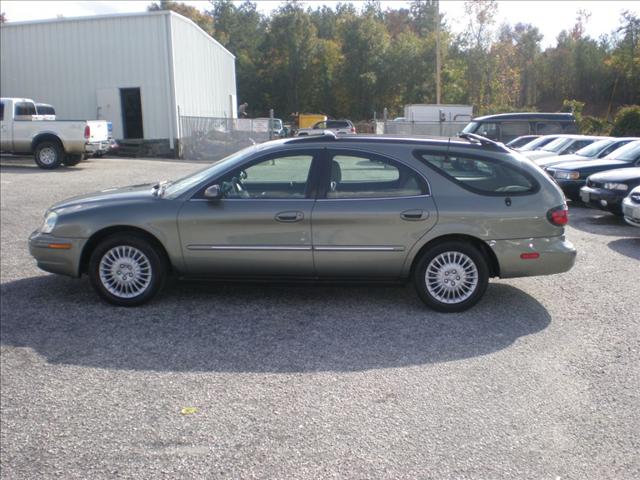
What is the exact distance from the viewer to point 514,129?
21953 mm

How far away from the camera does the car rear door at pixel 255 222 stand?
6.17 meters

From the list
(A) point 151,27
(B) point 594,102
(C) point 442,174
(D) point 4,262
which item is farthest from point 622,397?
(B) point 594,102

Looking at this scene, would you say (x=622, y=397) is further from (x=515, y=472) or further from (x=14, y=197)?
(x=14, y=197)

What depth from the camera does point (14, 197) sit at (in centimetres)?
1428

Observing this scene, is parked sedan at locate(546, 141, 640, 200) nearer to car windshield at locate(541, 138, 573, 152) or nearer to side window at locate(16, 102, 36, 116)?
car windshield at locate(541, 138, 573, 152)

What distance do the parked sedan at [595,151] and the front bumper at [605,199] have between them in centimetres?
328

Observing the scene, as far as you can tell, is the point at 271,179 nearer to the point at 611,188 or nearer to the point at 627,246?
the point at 627,246

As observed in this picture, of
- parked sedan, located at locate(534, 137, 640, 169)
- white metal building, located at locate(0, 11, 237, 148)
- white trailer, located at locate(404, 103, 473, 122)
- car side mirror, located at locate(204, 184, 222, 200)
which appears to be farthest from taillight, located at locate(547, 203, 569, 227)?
white trailer, located at locate(404, 103, 473, 122)

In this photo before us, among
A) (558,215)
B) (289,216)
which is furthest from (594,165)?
(289,216)

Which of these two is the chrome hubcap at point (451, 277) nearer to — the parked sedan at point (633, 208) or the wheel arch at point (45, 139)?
the parked sedan at point (633, 208)

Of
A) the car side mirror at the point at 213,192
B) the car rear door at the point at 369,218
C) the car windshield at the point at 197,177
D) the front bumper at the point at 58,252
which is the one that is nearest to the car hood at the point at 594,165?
the car rear door at the point at 369,218

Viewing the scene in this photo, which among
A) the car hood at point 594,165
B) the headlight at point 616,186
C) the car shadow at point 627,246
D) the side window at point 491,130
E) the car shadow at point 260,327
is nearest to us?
the car shadow at point 260,327

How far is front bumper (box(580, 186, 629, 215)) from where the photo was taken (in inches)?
448

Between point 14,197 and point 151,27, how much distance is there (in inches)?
600
